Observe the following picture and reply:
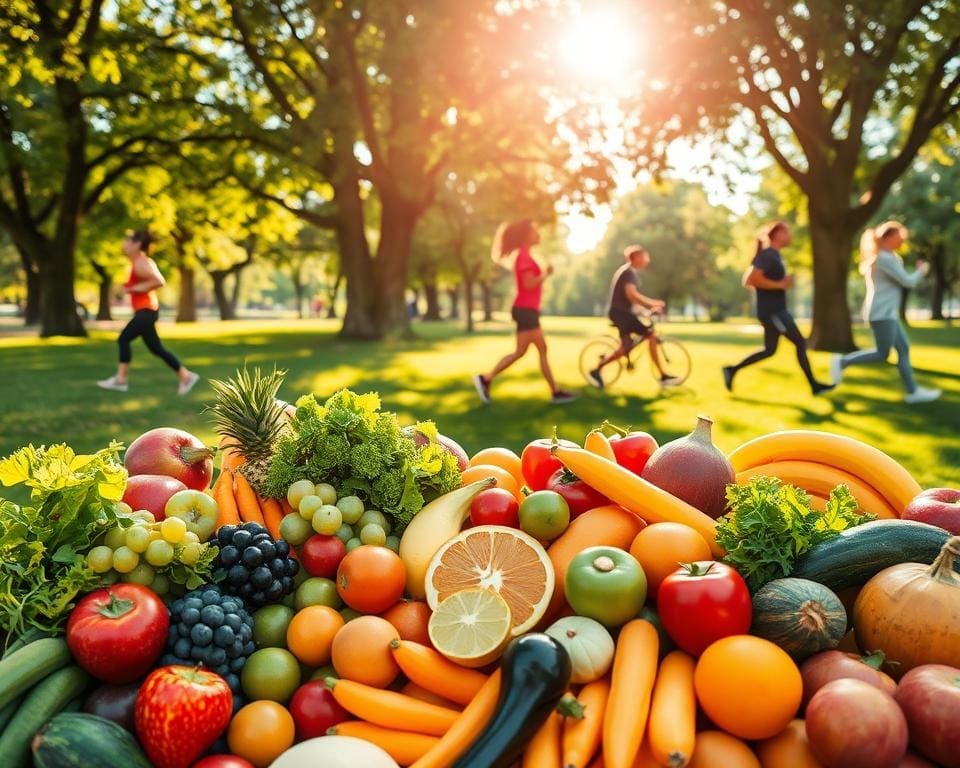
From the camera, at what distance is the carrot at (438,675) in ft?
7.18

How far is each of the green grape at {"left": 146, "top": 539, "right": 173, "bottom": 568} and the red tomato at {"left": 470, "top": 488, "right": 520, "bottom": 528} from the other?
40.0 inches

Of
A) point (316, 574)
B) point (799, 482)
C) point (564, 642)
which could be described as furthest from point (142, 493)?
point (799, 482)

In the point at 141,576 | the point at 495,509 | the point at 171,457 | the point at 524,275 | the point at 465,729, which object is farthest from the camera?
the point at 524,275

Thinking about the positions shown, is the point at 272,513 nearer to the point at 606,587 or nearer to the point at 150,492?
the point at 150,492

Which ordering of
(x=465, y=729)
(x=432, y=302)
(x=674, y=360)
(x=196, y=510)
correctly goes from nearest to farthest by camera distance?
(x=465, y=729), (x=196, y=510), (x=674, y=360), (x=432, y=302)

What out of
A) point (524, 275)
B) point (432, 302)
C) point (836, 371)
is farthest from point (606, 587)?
point (432, 302)

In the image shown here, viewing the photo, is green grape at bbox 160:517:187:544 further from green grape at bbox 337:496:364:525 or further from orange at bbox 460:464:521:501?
orange at bbox 460:464:521:501

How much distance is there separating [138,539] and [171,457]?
904 mm

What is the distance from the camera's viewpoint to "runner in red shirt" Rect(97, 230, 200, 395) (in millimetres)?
10234

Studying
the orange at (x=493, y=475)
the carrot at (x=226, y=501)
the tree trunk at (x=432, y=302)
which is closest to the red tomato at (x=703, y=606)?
the orange at (x=493, y=475)

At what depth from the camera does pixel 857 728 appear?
176 cm

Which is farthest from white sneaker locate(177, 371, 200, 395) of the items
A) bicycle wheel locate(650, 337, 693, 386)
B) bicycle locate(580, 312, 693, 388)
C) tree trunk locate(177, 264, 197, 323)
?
tree trunk locate(177, 264, 197, 323)

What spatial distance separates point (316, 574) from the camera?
8.25 ft

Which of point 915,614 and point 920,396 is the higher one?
point 915,614
